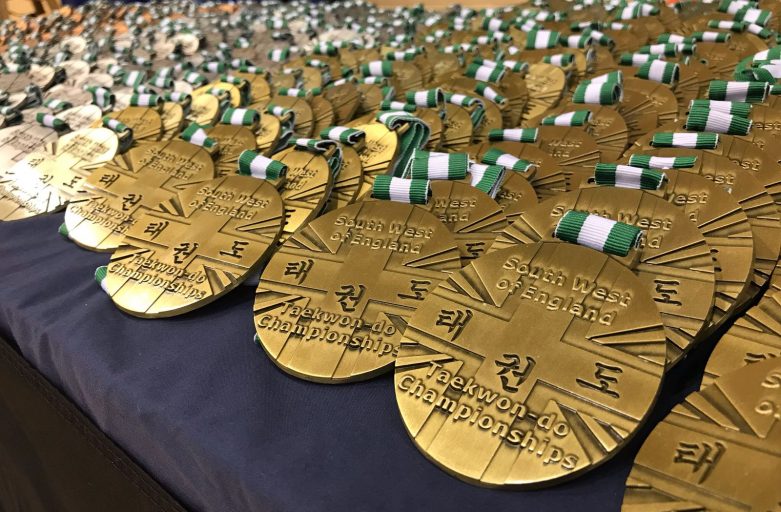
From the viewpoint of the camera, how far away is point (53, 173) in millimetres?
1161

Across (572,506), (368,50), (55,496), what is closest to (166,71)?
(368,50)

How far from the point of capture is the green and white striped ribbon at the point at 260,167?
3.03 ft

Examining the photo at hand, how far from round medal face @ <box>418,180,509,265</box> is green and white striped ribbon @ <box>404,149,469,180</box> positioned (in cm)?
2

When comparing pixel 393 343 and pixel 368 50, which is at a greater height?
pixel 393 343

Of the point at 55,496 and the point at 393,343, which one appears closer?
the point at 393,343

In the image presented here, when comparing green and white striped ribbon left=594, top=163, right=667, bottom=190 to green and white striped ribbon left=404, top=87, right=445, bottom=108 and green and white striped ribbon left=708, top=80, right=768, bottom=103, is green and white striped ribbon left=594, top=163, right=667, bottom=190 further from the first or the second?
green and white striped ribbon left=404, top=87, right=445, bottom=108

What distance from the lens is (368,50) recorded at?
1.86m

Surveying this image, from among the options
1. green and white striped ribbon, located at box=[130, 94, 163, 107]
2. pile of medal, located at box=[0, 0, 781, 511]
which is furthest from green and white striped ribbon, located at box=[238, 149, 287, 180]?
green and white striped ribbon, located at box=[130, 94, 163, 107]

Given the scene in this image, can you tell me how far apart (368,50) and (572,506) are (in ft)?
5.35

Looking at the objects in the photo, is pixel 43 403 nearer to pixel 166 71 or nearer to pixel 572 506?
pixel 572 506

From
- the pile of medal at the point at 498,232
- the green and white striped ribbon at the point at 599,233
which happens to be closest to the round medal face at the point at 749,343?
the pile of medal at the point at 498,232

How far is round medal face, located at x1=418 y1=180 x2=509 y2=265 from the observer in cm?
75

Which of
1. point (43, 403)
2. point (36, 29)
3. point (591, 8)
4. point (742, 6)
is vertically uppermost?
point (742, 6)

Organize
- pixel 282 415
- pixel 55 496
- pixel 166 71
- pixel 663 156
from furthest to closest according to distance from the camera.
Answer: pixel 166 71 < pixel 55 496 < pixel 663 156 < pixel 282 415
